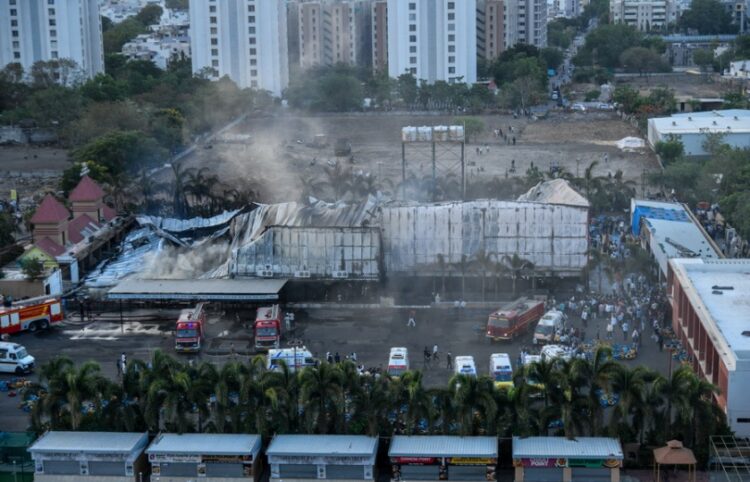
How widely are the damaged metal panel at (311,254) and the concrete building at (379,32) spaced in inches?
1852

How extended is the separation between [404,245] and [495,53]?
49.5m

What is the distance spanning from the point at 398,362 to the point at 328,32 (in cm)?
5437

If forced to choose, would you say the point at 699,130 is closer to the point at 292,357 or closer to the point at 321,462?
the point at 292,357

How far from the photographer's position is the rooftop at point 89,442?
726 inches

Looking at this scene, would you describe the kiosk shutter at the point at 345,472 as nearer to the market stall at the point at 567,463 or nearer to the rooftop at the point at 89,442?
the market stall at the point at 567,463

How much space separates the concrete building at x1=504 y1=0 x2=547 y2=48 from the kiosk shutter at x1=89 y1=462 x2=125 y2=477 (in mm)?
64585

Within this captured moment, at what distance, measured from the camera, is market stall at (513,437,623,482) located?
702 inches

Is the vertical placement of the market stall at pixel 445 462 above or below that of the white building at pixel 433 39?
below

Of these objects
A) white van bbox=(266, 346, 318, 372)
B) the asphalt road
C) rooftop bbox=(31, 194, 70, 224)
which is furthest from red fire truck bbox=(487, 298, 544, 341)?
rooftop bbox=(31, 194, 70, 224)

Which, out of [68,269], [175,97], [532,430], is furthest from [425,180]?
[175,97]

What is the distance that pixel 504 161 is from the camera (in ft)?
157

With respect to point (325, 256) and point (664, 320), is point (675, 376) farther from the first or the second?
point (325, 256)

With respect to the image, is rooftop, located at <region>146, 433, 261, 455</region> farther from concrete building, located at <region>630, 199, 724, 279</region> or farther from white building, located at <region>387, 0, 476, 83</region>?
white building, located at <region>387, 0, 476, 83</region>

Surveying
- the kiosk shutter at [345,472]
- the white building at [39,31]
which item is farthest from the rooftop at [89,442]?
the white building at [39,31]
